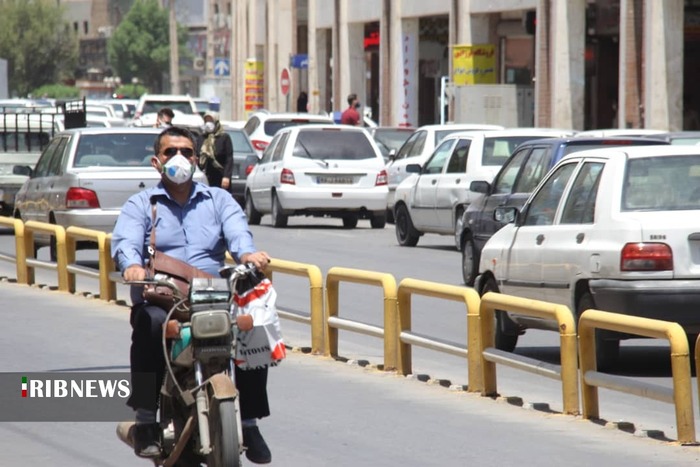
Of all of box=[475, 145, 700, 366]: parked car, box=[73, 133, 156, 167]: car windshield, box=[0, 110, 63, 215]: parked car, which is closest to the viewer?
box=[475, 145, 700, 366]: parked car

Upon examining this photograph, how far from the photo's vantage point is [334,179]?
27.3 m

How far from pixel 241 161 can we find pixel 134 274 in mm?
25239

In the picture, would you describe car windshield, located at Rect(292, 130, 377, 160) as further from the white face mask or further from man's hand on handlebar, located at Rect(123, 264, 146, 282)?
man's hand on handlebar, located at Rect(123, 264, 146, 282)

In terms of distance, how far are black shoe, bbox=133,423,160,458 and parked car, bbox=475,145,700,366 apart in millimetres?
4069

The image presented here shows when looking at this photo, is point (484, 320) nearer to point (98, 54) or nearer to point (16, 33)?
point (16, 33)

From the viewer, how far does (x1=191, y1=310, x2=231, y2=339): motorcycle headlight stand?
6.63 m

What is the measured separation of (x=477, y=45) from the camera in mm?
45250

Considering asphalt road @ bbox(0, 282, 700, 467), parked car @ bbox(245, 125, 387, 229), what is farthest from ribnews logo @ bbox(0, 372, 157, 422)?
parked car @ bbox(245, 125, 387, 229)

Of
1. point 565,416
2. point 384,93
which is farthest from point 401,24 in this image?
point 565,416

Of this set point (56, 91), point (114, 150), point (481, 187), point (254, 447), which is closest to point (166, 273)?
point (254, 447)

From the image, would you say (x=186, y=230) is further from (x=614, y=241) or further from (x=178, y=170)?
(x=614, y=241)

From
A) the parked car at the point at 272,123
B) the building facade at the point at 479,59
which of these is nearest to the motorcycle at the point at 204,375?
the parked car at the point at 272,123

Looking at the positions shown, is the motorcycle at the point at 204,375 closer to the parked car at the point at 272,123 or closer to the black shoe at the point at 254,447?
the black shoe at the point at 254,447

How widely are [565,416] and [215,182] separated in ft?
56.4
